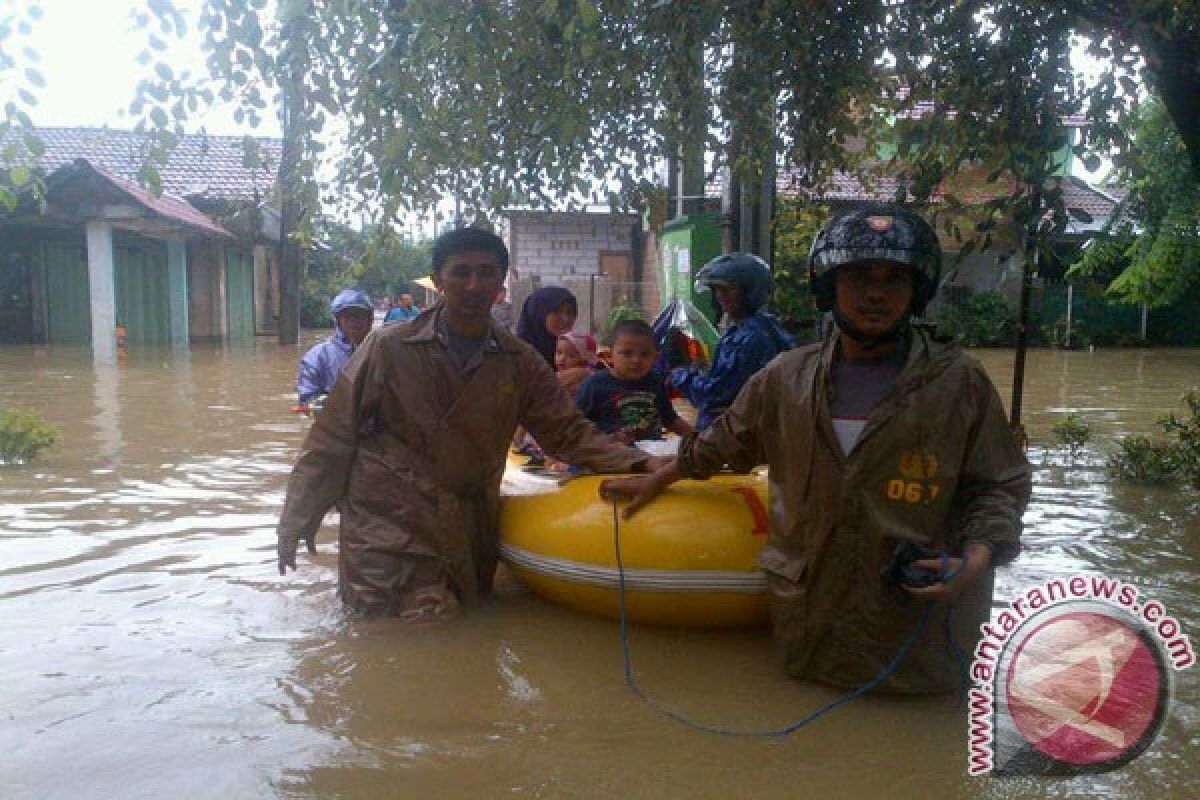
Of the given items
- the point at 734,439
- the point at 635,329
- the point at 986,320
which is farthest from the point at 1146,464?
the point at 986,320

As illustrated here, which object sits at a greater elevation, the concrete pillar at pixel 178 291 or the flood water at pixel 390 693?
the concrete pillar at pixel 178 291

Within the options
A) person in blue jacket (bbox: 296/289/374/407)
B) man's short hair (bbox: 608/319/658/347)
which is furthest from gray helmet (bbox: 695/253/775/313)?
person in blue jacket (bbox: 296/289/374/407)

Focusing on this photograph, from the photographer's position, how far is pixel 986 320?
24000mm

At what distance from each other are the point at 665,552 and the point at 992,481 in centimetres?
134

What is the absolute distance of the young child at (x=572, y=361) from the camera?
625 centimetres

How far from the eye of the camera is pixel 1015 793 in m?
3.07

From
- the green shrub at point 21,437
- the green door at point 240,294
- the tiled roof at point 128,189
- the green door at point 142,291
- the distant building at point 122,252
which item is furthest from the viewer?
the green door at point 240,294

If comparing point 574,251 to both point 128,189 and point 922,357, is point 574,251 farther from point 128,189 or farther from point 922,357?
point 922,357

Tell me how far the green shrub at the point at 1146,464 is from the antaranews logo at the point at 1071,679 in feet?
16.6

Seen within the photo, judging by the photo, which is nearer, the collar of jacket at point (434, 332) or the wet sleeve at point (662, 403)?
the collar of jacket at point (434, 332)

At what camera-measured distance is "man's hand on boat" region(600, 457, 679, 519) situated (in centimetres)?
422

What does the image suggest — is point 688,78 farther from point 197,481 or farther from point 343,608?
point 197,481

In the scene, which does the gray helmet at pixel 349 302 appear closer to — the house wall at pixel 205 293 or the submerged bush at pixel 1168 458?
the submerged bush at pixel 1168 458

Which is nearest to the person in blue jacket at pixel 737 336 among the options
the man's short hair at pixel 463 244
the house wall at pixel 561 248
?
the man's short hair at pixel 463 244
